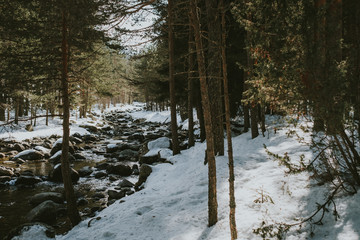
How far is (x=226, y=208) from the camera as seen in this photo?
4973 mm

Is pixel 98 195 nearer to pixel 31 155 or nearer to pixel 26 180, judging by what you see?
pixel 26 180

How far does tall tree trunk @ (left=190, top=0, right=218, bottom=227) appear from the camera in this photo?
4.10 metres

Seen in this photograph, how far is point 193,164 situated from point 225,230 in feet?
15.5

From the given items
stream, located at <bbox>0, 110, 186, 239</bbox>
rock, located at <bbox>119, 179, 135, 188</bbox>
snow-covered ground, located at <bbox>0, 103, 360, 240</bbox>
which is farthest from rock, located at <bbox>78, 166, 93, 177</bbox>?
snow-covered ground, located at <bbox>0, 103, 360, 240</bbox>

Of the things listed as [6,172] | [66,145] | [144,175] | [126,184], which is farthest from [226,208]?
[6,172]

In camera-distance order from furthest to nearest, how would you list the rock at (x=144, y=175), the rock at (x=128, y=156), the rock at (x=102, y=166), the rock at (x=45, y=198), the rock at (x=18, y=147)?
the rock at (x=18, y=147), the rock at (x=128, y=156), the rock at (x=102, y=166), the rock at (x=144, y=175), the rock at (x=45, y=198)

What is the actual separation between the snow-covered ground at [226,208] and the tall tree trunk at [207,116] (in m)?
→ 0.41

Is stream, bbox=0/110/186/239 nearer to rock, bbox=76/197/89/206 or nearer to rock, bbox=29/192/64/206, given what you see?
rock, bbox=76/197/89/206

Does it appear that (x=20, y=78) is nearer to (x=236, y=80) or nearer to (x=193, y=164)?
(x=193, y=164)

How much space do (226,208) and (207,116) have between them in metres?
2.22

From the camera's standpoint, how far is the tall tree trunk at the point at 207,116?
4.10 metres

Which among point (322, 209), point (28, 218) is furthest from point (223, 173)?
point (28, 218)

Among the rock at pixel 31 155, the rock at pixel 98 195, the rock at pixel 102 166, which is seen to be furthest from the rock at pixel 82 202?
the rock at pixel 31 155

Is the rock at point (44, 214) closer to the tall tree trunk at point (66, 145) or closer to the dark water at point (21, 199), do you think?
the dark water at point (21, 199)
